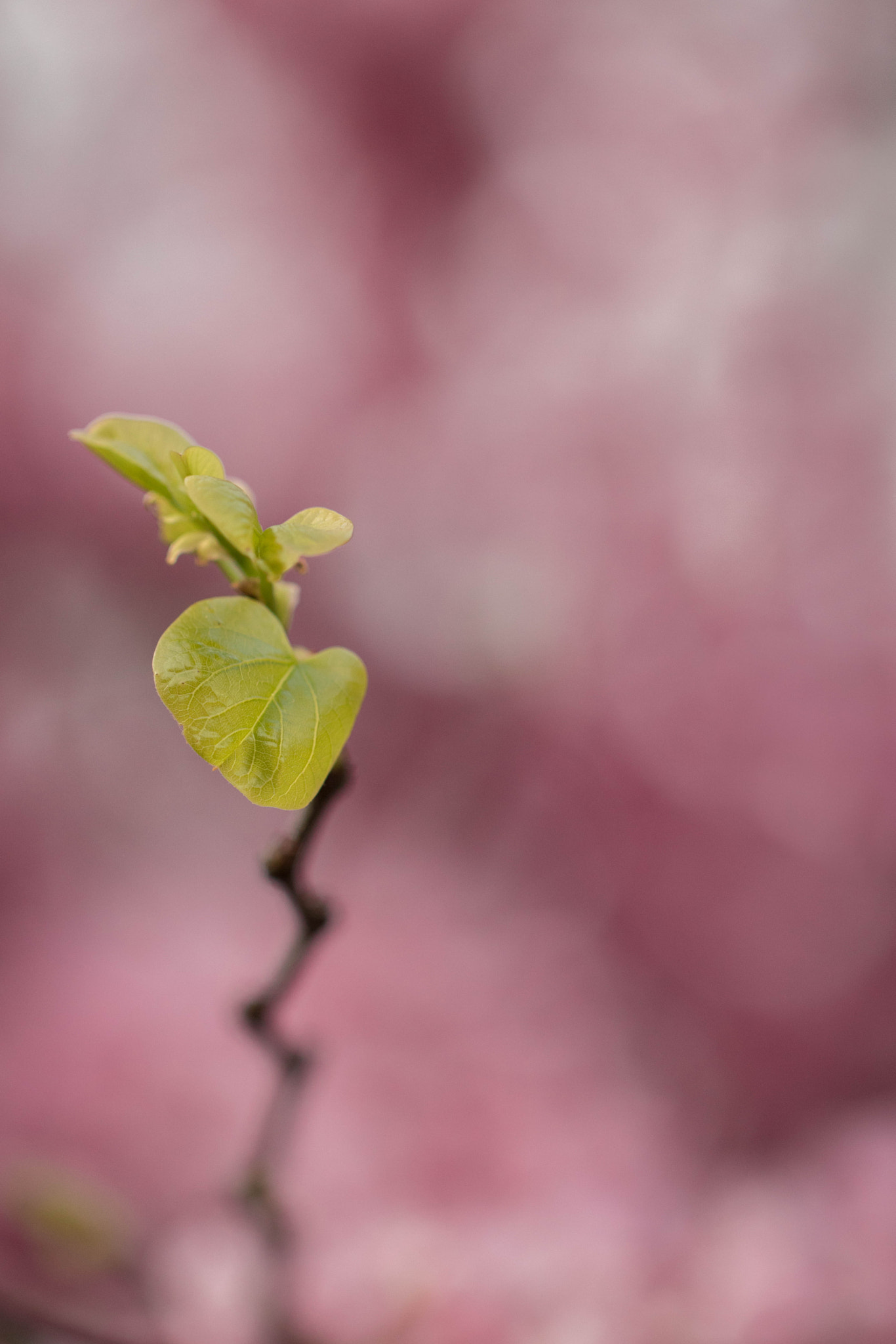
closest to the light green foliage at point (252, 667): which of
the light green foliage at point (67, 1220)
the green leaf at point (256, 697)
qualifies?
the green leaf at point (256, 697)

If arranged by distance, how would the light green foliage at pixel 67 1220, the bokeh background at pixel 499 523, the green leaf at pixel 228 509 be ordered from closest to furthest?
the green leaf at pixel 228 509 → the light green foliage at pixel 67 1220 → the bokeh background at pixel 499 523

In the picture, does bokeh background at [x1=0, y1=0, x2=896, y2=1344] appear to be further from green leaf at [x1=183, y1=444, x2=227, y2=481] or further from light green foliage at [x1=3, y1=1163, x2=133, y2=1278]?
green leaf at [x1=183, y1=444, x2=227, y2=481]

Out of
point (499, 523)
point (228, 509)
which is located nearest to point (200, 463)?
point (228, 509)

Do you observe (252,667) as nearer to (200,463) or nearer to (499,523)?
(200,463)

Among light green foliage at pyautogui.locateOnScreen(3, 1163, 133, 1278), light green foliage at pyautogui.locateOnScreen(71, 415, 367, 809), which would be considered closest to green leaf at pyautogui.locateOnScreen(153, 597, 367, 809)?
light green foliage at pyautogui.locateOnScreen(71, 415, 367, 809)

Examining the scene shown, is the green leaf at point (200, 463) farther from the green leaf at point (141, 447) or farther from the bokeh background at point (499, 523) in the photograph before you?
the bokeh background at point (499, 523)

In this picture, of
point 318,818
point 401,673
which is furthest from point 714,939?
point 318,818
